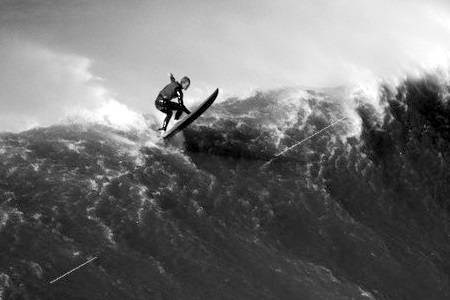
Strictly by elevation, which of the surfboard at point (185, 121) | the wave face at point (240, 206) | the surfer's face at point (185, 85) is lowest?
the wave face at point (240, 206)

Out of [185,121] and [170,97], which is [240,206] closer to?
[185,121]

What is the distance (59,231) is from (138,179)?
3.06 meters

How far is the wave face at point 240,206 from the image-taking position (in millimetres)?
14883

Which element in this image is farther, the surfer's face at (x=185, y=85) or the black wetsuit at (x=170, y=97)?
the black wetsuit at (x=170, y=97)

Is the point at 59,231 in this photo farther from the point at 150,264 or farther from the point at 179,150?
the point at 179,150

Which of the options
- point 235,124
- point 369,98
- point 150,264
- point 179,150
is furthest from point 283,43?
point 150,264

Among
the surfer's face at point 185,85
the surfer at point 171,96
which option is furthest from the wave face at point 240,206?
the surfer's face at point 185,85

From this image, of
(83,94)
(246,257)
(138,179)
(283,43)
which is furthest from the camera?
(283,43)

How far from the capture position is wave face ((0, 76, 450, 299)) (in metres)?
14.9

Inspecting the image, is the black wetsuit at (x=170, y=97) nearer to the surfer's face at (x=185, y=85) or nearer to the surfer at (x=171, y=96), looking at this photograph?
the surfer at (x=171, y=96)

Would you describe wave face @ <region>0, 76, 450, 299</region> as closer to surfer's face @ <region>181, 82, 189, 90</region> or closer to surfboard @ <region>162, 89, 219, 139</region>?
surfboard @ <region>162, 89, 219, 139</region>

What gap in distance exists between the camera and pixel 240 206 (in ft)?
58.4

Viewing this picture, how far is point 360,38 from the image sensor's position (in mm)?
27391

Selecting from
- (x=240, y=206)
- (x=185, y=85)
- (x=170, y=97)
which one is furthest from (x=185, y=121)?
(x=240, y=206)
